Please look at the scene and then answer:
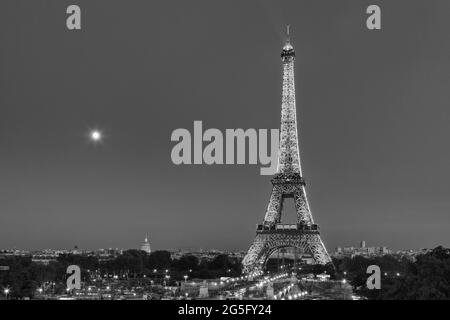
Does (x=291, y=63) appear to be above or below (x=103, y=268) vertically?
above

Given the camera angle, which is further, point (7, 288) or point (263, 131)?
point (7, 288)

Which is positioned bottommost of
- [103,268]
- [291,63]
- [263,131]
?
[103,268]

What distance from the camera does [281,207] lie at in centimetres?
5494

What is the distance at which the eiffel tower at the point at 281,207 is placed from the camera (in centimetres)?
5350

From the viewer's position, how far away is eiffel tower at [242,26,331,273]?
53500mm
